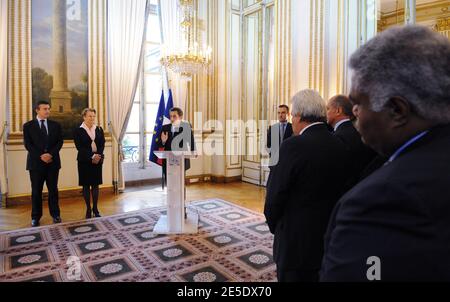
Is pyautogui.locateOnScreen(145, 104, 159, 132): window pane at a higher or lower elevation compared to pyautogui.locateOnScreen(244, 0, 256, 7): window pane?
lower

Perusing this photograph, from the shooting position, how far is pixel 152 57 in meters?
→ 7.46

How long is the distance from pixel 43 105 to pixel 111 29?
2.62 m

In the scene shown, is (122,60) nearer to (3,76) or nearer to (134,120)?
(134,120)

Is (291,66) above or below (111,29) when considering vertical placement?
below

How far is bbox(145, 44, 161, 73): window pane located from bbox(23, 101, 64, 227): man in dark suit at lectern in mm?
3216

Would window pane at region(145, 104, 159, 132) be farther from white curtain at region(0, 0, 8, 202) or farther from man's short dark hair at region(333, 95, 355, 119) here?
man's short dark hair at region(333, 95, 355, 119)

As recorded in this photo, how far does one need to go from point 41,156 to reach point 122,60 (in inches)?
114

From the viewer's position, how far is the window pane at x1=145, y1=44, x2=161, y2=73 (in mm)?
7414

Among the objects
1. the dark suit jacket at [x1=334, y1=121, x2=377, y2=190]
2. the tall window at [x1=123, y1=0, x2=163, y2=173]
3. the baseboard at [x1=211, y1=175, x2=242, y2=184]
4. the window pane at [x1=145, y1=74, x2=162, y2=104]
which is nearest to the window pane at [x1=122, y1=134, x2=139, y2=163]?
the tall window at [x1=123, y1=0, x2=163, y2=173]

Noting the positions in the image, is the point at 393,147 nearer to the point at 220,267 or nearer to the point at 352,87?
the point at 352,87

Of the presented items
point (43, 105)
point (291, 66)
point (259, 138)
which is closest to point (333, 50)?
point (291, 66)

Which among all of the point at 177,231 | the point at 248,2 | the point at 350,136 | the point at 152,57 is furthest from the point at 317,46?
the point at 350,136
